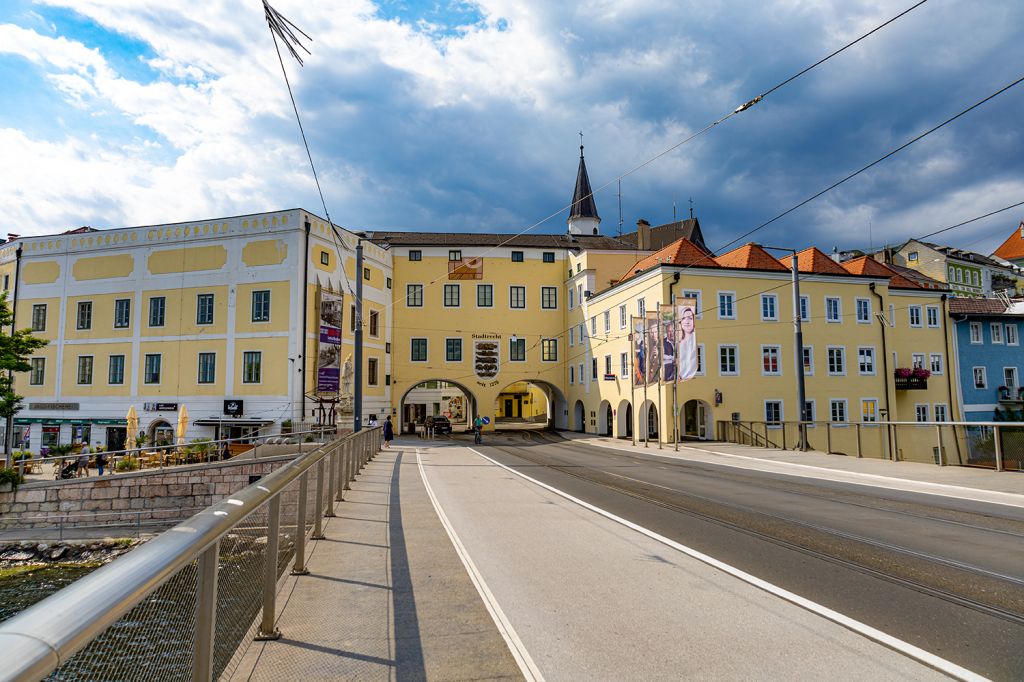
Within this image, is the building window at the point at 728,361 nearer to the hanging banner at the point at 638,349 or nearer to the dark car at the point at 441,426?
the hanging banner at the point at 638,349

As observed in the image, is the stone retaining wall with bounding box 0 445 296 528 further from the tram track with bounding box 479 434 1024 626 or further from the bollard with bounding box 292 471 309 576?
the bollard with bounding box 292 471 309 576

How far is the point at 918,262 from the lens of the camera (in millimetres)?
68875

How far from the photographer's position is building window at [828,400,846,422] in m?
37.7

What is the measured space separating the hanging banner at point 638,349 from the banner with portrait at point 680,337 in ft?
5.01

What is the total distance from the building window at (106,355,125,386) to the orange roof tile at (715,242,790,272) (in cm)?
3720

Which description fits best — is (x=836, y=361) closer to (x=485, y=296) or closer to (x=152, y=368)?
(x=485, y=296)

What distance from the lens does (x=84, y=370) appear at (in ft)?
131

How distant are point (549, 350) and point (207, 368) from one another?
23883mm

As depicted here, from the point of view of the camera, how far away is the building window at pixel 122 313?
39500 mm

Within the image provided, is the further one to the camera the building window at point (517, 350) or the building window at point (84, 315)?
the building window at point (517, 350)

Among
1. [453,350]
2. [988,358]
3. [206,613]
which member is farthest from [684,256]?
[206,613]

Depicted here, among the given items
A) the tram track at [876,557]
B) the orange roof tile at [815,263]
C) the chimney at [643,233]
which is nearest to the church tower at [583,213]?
the chimney at [643,233]

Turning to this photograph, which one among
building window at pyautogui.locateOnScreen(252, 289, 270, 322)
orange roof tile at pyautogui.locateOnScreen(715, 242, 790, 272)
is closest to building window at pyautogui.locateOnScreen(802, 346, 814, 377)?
orange roof tile at pyautogui.locateOnScreen(715, 242, 790, 272)

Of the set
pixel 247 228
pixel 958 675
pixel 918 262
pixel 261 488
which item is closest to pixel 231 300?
pixel 247 228
